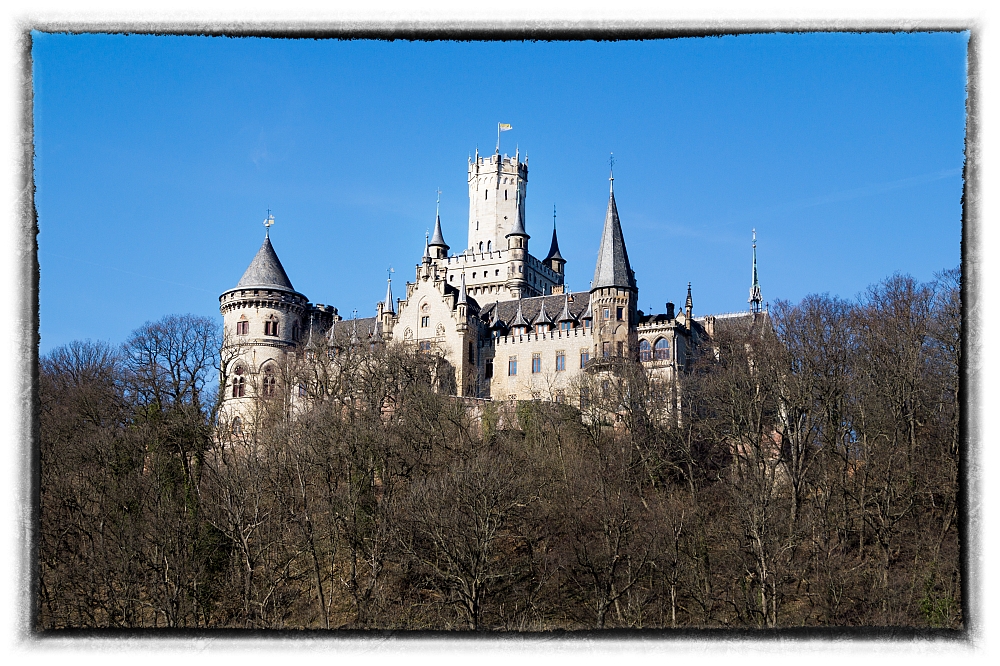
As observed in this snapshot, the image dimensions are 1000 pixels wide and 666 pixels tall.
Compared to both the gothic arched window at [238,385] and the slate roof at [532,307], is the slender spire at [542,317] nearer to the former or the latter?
the slate roof at [532,307]

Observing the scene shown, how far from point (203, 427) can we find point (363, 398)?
8.02 metres

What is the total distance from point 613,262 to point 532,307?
5.90 metres

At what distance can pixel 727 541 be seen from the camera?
29.8m

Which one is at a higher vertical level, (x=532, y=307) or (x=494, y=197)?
(x=494, y=197)

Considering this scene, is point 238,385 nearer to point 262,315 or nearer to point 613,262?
point 262,315

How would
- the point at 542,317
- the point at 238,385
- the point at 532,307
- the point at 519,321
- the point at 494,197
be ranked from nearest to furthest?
the point at 238,385 → the point at 542,317 → the point at 519,321 → the point at 532,307 → the point at 494,197

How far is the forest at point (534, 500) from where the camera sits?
26.2 metres

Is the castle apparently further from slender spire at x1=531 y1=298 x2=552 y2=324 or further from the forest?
the forest

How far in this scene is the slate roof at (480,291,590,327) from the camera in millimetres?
59125

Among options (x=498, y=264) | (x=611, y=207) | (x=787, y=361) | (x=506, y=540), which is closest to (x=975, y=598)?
(x=506, y=540)

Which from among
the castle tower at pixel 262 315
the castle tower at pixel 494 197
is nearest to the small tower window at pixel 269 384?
the castle tower at pixel 262 315

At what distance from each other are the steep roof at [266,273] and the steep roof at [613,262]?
16846 millimetres

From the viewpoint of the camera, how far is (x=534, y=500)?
33.6 m

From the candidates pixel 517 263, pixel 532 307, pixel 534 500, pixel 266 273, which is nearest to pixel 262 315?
pixel 266 273
